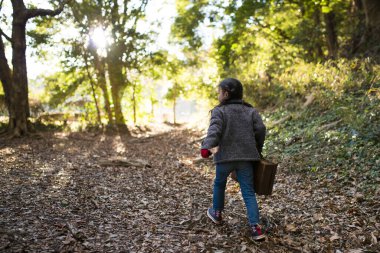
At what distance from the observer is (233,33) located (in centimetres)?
1409

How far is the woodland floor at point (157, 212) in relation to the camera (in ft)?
12.8

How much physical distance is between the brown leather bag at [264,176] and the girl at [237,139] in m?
0.08

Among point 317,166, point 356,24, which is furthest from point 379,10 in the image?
point 317,166

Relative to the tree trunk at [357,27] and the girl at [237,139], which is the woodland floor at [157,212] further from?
the tree trunk at [357,27]

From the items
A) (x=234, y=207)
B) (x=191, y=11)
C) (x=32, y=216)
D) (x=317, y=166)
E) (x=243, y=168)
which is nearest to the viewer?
(x=243, y=168)

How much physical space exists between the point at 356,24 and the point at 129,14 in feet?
36.1

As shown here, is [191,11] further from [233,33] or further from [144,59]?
[144,59]

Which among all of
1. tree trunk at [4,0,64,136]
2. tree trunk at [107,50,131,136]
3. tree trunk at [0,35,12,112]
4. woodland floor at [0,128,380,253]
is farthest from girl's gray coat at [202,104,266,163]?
tree trunk at [107,50,131,136]

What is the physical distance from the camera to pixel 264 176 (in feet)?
13.5

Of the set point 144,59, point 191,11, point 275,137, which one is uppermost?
point 191,11

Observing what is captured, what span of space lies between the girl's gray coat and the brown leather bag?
0.40ft

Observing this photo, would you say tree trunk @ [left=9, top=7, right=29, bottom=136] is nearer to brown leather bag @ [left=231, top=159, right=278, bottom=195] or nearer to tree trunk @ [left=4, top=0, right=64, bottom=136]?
tree trunk @ [left=4, top=0, right=64, bottom=136]

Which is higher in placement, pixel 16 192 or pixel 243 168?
pixel 243 168

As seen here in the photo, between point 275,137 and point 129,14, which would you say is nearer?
point 275,137
